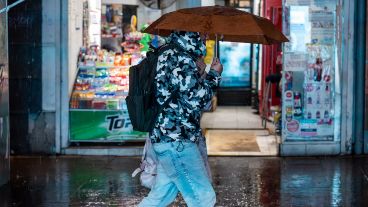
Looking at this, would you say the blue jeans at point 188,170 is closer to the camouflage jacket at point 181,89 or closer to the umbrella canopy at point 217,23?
the camouflage jacket at point 181,89

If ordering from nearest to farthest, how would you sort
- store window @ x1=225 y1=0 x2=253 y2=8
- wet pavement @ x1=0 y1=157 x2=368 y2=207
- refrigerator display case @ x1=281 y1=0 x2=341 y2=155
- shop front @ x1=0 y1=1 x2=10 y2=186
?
wet pavement @ x1=0 y1=157 x2=368 y2=207 → shop front @ x1=0 y1=1 x2=10 y2=186 → refrigerator display case @ x1=281 y1=0 x2=341 y2=155 → store window @ x1=225 y1=0 x2=253 y2=8

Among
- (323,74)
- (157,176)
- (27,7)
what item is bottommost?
(157,176)

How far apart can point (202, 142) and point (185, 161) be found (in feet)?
1.22

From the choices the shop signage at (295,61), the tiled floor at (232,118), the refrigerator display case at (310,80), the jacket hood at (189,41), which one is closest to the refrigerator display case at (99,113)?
the refrigerator display case at (310,80)

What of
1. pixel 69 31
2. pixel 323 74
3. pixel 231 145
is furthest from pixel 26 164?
pixel 323 74

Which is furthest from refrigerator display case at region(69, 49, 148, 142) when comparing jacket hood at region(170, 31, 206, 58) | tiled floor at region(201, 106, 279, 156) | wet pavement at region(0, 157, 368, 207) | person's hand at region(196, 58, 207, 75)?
jacket hood at region(170, 31, 206, 58)

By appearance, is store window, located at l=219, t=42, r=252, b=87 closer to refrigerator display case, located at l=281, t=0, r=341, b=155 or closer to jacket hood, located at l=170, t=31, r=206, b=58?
refrigerator display case, located at l=281, t=0, r=341, b=155

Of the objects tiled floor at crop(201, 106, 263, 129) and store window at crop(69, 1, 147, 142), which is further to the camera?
tiled floor at crop(201, 106, 263, 129)

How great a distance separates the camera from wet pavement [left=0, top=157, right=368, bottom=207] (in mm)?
7122

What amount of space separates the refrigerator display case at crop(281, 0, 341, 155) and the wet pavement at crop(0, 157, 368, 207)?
12.4 inches

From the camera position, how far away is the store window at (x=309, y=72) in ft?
31.0

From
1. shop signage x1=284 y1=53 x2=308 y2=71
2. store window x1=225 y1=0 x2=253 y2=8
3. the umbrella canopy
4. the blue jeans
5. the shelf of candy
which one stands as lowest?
the blue jeans

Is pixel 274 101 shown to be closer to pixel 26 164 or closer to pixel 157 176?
pixel 26 164

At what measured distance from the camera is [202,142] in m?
5.41
